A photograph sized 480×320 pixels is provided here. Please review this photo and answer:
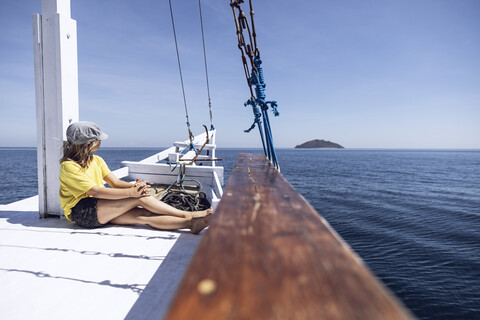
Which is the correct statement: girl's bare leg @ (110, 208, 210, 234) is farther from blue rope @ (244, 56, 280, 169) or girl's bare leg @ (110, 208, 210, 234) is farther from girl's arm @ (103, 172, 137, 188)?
blue rope @ (244, 56, 280, 169)

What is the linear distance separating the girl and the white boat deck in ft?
0.37

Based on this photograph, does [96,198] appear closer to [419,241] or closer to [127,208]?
[127,208]

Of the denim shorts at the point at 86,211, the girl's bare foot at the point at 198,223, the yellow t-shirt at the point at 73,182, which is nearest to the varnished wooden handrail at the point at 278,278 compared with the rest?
the girl's bare foot at the point at 198,223

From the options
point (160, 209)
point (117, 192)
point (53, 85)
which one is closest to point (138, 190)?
point (117, 192)

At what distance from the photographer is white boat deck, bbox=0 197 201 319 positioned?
4.83ft

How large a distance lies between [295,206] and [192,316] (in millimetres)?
717

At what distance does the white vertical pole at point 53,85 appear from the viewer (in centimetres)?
282

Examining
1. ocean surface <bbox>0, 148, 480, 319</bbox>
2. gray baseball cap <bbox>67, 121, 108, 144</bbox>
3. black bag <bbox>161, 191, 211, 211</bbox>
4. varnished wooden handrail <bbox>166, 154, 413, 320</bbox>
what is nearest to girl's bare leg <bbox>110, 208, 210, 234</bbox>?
black bag <bbox>161, 191, 211, 211</bbox>

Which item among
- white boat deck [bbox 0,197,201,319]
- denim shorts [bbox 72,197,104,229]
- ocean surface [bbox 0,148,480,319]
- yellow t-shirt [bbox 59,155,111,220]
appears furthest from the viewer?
ocean surface [bbox 0,148,480,319]

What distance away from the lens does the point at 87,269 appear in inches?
74.3

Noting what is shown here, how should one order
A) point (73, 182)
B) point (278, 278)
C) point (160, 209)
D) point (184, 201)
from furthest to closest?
Result: point (184, 201) → point (160, 209) → point (73, 182) → point (278, 278)

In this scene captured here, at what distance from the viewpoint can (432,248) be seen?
6543 millimetres

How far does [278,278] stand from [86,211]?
2.58 m

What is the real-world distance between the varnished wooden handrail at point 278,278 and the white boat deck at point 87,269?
990 millimetres
